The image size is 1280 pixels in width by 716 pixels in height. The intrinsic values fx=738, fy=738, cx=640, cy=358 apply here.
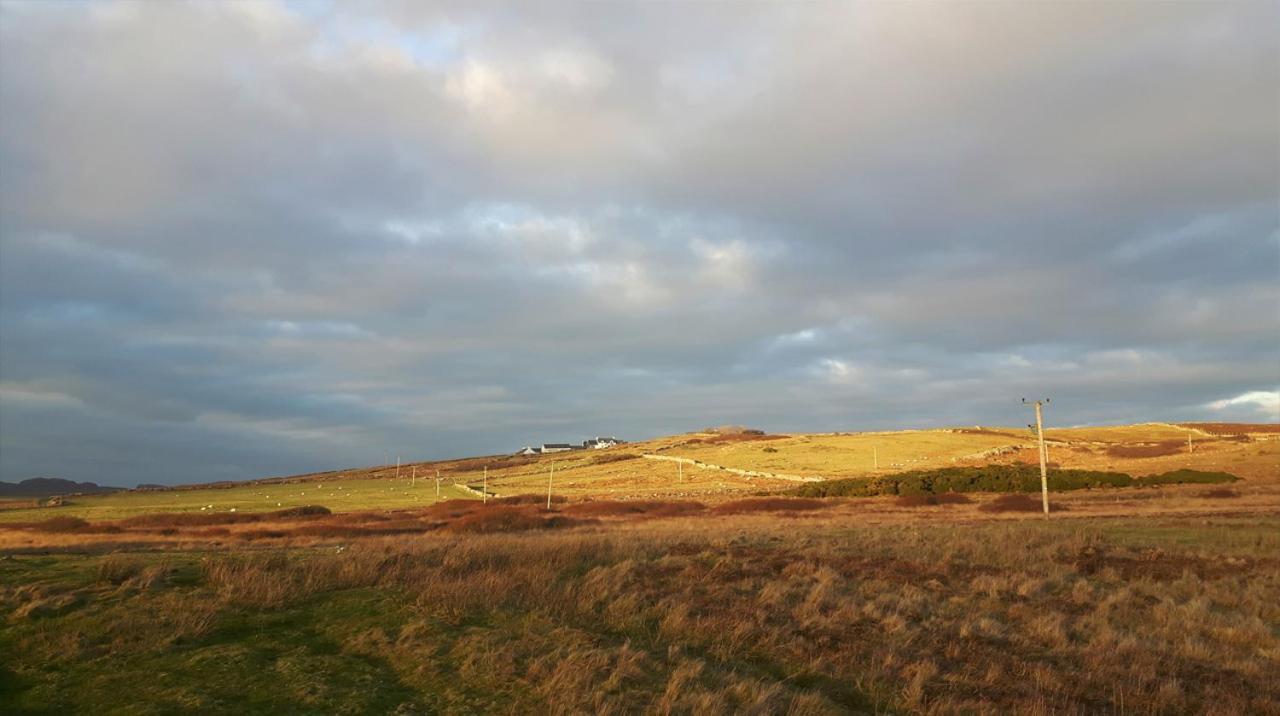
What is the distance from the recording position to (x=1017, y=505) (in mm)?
50781

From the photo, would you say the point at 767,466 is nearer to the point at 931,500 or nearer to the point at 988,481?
the point at 988,481

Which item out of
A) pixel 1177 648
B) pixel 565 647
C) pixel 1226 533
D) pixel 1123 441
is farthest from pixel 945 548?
pixel 1123 441

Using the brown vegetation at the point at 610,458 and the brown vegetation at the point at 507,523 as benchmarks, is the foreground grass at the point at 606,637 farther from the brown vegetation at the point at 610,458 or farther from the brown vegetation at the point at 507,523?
the brown vegetation at the point at 610,458

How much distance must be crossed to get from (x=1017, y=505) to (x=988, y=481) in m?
23.3

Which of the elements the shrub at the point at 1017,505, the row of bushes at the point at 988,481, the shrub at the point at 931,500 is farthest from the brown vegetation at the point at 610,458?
the shrub at the point at 1017,505

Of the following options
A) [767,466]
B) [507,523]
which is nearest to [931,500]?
[507,523]

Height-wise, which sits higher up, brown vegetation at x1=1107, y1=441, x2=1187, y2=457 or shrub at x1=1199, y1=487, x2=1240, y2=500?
brown vegetation at x1=1107, y1=441, x2=1187, y2=457

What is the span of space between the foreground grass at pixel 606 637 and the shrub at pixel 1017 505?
29990 mm

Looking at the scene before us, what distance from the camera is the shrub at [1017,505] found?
48.5 meters

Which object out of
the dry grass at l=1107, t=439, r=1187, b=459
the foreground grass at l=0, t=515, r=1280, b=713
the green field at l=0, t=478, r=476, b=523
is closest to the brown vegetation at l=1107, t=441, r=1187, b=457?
Result: the dry grass at l=1107, t=439, r=1187, b=459

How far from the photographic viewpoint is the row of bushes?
67.1m

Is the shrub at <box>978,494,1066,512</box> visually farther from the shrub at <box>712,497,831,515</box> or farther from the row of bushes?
the row of bushes

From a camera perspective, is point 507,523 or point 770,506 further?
point 770,506

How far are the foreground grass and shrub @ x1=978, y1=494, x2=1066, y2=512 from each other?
98.4 ft
